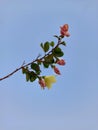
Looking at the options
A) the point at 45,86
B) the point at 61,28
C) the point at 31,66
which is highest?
the point at 61,28

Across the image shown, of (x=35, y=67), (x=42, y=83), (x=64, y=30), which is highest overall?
(x=64, y=30)

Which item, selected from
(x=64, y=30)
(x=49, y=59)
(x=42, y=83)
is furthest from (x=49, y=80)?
(x=64, y=30)

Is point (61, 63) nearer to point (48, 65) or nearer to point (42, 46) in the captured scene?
point (48, 65)

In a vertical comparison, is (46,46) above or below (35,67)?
above

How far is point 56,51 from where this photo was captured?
8.24 ft

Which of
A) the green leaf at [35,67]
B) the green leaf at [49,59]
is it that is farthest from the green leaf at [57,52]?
the green leaf at [35,67]

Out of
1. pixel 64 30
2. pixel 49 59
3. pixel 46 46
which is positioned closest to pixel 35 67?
pixel 49 59

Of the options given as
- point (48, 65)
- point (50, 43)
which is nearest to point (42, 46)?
point (50, 43)

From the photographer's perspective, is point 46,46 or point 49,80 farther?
point 46,46

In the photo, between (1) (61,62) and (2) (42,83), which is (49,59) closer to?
(1) (61,62)

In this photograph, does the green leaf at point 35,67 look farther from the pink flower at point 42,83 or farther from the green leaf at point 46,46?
the green leaf at point 46,46

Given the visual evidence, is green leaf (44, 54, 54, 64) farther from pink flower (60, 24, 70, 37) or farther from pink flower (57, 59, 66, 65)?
pink flower (60, 24, 70, 37)

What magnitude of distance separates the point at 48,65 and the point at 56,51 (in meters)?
0.14

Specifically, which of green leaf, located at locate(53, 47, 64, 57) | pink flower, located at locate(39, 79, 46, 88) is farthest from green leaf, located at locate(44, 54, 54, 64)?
pink flower, located at locate(39, 79, 46, 88)
